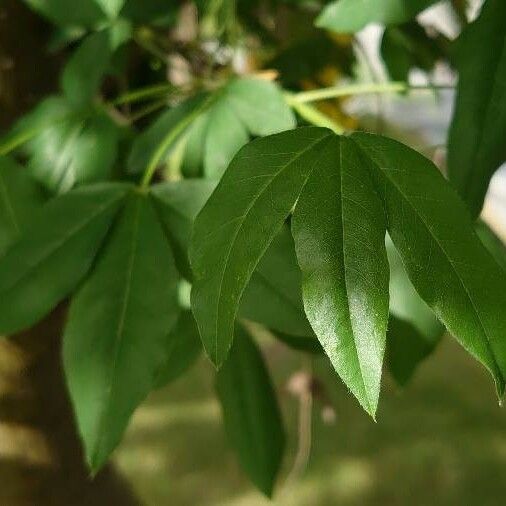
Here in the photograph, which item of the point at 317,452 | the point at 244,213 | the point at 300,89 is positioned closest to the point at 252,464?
the point at 244,213

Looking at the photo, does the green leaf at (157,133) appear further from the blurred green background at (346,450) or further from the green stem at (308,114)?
the blurred green background at (346,450)

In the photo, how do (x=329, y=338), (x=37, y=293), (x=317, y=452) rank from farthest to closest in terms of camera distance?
(x=317, y=452), (x=37, y=293), (x=329, y=338)

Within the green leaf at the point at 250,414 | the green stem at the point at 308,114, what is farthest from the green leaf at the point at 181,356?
the green stem at the point at 308,114

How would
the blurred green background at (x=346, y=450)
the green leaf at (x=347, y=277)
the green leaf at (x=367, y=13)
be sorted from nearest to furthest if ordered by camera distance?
the green leaf at (x=347, y=277) < the green leaf at (x=367, y=13) < the blurred green background at (x=346, y=450)

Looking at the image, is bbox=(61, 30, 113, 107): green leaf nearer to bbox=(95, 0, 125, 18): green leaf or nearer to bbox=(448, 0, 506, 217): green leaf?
bbox=(95, 0, 125, 18): green leaf

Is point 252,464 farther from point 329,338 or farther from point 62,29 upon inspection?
point 62,29

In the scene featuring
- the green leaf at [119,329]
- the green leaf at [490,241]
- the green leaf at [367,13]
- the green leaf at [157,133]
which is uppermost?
the green leaf at [367,13]

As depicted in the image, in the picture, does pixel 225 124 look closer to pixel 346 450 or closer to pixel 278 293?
pixel 278 293
